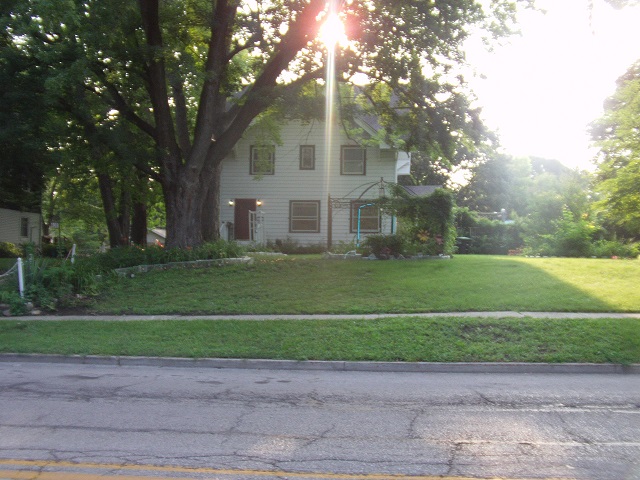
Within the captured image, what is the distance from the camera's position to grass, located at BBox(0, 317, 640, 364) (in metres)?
10.3

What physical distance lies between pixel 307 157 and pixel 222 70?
11.2 metres

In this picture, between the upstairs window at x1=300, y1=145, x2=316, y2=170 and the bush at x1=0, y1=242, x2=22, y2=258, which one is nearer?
the upstairs window at x1=300, y1=145, x2=316, y2=170

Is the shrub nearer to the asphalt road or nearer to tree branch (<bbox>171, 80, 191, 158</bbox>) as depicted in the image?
tree branch (<bbox>171, 80, 191, 158</bbox>)

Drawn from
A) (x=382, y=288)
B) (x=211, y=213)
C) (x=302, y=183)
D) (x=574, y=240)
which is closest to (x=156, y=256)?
(x=211, y=213)

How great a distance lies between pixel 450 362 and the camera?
396 inches

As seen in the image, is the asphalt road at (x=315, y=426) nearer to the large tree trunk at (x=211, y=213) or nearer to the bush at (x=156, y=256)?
the bush at (x=156, y=256)

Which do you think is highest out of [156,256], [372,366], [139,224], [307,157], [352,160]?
[307,157]

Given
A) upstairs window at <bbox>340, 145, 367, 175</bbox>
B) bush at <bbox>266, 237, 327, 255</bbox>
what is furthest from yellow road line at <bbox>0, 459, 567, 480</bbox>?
upstairs window at <bbox>340, 145, 367, 175</bbox>

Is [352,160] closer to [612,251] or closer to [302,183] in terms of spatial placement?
[302,183]

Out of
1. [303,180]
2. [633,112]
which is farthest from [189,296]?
[303,180]

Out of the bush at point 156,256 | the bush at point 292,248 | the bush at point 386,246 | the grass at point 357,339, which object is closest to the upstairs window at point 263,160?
the bush at point 292,248

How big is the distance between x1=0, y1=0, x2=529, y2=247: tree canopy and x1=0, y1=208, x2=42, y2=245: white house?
19.5 metres

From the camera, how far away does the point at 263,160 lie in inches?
1032

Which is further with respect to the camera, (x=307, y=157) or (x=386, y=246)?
(x=307, y=157)
